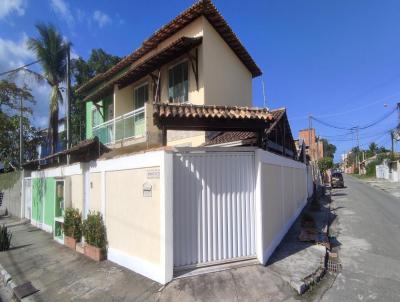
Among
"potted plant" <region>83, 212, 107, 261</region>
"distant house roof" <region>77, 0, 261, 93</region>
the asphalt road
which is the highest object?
"distant house roof" <region>77, 0, 261, 93</region>

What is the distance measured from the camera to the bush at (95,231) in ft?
28.2

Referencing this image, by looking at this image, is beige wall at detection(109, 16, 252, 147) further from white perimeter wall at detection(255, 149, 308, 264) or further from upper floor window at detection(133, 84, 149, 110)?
white perimeter wall at detection(255, 149, 308, 264)

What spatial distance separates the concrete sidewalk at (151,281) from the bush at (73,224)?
604 millimetres

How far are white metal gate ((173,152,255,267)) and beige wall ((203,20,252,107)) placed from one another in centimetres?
528

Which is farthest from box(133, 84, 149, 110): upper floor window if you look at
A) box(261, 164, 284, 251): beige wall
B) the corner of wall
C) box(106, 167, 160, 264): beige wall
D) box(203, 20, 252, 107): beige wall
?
the corner of wall

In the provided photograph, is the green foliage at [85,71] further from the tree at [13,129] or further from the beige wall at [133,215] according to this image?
the beige wall at [133,215]

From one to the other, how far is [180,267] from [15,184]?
18018 mm

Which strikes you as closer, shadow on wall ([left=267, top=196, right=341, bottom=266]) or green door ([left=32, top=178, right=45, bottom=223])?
shadow on wall ([left=267, top=196, right=341, bottom=266])

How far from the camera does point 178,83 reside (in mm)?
13148

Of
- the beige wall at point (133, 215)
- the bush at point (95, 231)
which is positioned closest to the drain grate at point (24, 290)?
the bush at point (95, 231)

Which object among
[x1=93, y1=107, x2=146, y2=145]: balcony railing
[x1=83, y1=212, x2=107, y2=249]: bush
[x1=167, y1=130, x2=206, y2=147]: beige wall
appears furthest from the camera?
[x1=93, y1=107, x2=146, y2=145]: balcony railing

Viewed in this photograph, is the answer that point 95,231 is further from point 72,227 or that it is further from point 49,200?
point 49,200

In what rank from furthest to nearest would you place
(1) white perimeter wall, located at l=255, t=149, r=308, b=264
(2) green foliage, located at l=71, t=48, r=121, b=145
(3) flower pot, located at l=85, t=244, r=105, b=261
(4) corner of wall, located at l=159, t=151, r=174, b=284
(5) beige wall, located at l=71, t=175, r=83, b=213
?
(2) green foliage, located at l=71, t=48, r=121, b=145 < (5) beige wall, located at l=71, t=175, r=83, b=213 < (3) flower pot, located at l=85, t=244, r=105, b=261 < (1) white perimeter wall, located at l=255, t=149, r=308, b=264 < (4) corner of wall, located at l=159, t=151, r=174, b=284

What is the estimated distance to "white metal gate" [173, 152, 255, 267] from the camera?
655 centimetres
